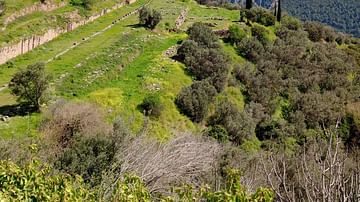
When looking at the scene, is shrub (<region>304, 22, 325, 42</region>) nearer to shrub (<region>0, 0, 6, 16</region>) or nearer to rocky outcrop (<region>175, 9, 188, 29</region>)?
rocky outcrop (<region>175, 9, 188, 29</region>)

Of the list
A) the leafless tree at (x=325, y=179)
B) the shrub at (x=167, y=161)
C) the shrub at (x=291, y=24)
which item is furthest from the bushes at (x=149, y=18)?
the leafless tree at (x=325, y=179)

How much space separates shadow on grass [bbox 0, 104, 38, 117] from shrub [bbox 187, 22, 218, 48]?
15235 millimetres

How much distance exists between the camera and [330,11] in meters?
118

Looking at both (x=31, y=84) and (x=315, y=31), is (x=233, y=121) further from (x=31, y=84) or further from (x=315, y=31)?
(x=315, y=31)

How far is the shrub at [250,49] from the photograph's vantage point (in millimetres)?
36531

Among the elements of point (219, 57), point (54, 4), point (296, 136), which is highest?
point (54, 4)

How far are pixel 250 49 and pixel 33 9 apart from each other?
1596cm

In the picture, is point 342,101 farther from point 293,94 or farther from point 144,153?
point 144,153

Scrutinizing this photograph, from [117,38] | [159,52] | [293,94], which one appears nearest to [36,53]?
[117,38]

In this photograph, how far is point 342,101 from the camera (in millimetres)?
35281

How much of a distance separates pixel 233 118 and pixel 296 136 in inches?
221

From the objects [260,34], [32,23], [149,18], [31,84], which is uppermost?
[32,23]

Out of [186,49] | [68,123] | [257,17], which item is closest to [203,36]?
[186,49]

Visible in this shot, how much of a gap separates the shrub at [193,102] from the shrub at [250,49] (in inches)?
410
